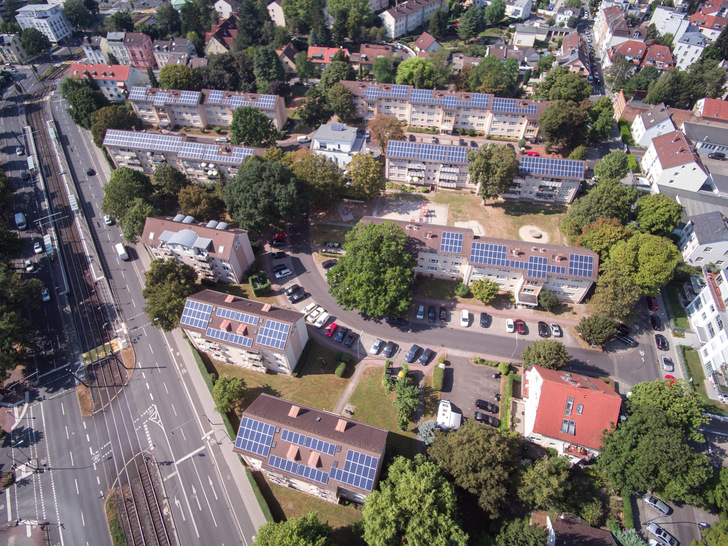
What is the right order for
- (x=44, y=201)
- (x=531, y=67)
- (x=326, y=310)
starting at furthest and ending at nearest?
(x=531, y=67) → (x=44, y=201) → (x=326, y=310)

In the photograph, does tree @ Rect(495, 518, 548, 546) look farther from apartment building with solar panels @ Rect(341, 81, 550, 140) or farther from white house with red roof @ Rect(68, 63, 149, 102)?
white house with red roof @ Rect(68, 63, 149, 102)

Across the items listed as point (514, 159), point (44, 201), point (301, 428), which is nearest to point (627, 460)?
point (301, 428)

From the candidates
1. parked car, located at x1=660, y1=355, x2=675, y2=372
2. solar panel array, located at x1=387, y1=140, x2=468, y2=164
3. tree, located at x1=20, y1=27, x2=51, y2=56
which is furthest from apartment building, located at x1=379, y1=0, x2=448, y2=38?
parked car, located at x1=660, y1=355, x2=675, y2=372

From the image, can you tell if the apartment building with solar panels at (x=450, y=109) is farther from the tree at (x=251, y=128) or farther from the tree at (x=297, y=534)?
the tree at (x=297, y=534)

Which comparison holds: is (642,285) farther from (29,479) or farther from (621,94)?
(29,479)

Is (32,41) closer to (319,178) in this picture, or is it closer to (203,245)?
(203,245)
